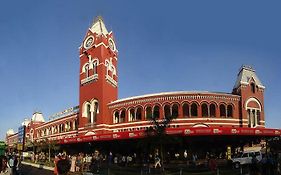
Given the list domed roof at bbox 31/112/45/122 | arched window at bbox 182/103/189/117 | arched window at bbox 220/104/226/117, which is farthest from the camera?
domed roof at bbox 31/112/45/122

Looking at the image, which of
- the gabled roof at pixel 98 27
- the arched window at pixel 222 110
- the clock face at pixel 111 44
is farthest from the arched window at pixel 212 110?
the gabled roof at pixel 98 27

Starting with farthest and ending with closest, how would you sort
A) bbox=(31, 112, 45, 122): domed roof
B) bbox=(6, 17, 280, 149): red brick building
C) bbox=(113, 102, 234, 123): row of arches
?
bbox=(31, 112, 45, 122): domed roof
bbox=(113, 102, 234, 123): row of arches
bbox=(6, 17, 280, 149): red brick building

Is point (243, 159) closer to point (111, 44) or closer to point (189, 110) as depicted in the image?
point (189, 110)

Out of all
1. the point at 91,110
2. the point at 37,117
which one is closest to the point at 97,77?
the point at 91,110

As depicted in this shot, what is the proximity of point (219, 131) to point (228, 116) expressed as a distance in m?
10.5

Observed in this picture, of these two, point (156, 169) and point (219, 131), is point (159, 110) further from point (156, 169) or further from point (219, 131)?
point (156, 169)

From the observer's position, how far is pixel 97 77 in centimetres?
6316

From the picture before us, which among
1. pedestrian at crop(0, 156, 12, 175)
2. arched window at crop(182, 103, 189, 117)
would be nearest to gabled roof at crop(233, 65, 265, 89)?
arched window at crop(182, 103, 189, 117)

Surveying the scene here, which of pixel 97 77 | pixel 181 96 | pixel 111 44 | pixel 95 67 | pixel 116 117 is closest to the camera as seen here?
pixel 181 96

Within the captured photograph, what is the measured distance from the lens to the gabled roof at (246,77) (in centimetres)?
5694

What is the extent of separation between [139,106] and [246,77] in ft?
52.5

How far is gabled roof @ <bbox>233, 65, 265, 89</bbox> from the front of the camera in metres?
56.9

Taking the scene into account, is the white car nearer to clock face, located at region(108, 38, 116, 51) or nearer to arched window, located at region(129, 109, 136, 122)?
arched window, located at region(129, 109, 136, 122)

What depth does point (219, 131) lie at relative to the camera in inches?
1810
